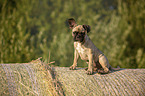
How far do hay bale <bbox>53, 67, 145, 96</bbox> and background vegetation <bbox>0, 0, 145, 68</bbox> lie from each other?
180 inches

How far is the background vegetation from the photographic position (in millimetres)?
10570

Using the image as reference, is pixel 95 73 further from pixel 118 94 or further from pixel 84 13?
pixel 84 13

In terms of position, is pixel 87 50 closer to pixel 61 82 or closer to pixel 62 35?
pixel 61 82

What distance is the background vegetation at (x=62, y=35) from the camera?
10.6m

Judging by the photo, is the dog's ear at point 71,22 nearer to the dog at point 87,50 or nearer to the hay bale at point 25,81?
the dog at point 87,50

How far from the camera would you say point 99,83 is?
412 centimetres

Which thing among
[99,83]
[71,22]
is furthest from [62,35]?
[99,83]

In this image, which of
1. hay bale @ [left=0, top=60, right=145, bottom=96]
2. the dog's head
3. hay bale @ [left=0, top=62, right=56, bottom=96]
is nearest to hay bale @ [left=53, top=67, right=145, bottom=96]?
hay bale @ [left=0, top=60, right=145, bottom=96]

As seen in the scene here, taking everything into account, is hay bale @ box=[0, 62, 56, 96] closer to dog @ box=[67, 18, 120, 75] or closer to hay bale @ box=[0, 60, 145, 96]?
hay bale @ box=[0, 60, 145, 96]

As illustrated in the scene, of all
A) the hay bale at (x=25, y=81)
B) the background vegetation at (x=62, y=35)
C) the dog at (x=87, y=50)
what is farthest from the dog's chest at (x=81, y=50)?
the background vegetation at (x=62, y=35)

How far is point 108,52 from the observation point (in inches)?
577

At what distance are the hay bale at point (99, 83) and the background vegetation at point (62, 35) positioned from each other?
15.0 ft

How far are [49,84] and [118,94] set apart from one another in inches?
50.5

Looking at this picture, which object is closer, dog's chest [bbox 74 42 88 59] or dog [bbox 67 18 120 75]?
dog [bbox 67 18 120 75]
